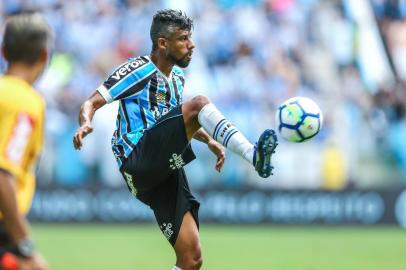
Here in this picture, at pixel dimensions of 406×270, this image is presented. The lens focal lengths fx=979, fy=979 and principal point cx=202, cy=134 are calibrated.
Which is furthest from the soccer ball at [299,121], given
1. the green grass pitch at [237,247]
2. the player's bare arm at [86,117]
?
the green grass pitch at [237,247]

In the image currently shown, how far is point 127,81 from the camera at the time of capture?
768 centimetres

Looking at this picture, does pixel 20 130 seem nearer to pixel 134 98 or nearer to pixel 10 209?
pixel 10 209

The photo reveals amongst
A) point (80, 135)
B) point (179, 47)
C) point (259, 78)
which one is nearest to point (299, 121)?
point (179, 47)

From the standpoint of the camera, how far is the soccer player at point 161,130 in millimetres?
7391

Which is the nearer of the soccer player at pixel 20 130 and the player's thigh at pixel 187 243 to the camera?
the soccer player at pixel 20 130

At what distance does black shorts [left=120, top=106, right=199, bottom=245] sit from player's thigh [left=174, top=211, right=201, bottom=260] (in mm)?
42

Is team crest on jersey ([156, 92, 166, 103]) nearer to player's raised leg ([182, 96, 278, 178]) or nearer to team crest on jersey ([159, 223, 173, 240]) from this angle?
player's raised leg ([182, 96, 278, 178])

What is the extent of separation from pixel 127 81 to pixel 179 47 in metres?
0.49

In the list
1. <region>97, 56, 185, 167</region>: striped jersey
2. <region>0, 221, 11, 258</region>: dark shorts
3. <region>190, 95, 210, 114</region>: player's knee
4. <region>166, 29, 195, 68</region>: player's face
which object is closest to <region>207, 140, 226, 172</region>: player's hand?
<region>97, 56, 185, 167</region>: striped jersey

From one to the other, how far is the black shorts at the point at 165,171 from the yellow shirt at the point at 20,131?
2.52 meters

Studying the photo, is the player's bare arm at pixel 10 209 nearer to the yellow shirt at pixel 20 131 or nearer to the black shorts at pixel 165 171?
the yellow shirt at pixel 20 131

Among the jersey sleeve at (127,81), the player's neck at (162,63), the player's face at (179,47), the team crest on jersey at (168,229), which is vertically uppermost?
the player's face at (179,47)

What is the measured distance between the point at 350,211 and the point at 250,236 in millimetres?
2140

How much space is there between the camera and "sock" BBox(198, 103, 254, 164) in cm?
696
